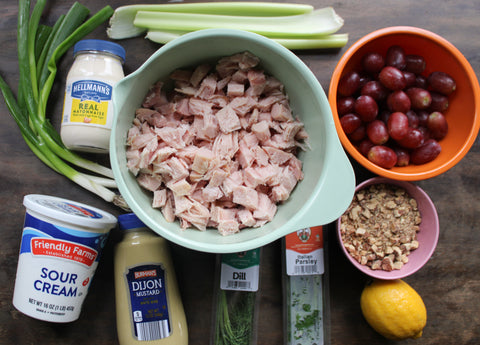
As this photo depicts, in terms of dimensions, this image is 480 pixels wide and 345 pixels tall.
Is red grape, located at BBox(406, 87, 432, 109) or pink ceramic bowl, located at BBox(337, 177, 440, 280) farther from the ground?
red grape, located at BBox(406, 87, 432, 109)

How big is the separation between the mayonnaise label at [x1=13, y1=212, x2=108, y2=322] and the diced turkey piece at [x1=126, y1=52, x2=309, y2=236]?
292mm

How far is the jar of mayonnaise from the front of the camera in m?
1.12

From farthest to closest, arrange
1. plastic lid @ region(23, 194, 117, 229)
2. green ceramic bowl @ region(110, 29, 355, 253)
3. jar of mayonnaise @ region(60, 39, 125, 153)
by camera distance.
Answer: jar of mayonnaise @ region(60, 39, 125, 153) → plastic lid @ region(23, 194, 117, 229) → green ceramic bowl @ region(110, 29, 355, 253)

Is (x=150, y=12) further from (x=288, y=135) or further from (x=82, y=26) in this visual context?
(x=288, y=135)

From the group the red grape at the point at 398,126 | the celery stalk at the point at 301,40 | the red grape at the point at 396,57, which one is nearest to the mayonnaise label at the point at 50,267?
the celery stalk at the point at 301,40

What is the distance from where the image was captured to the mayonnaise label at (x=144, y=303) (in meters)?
1.16

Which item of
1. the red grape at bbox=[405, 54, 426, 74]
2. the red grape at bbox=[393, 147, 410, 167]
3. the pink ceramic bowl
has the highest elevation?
the red grape at bbox=[405, 54, 426, 74]

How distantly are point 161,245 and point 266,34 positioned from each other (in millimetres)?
823

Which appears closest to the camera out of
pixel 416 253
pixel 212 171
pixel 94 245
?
pixel 212 171

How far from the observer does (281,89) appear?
3.43 feet

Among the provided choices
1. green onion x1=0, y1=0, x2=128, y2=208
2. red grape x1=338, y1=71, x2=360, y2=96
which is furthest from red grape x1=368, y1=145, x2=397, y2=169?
green onion x1=0, y1=0, x2=128, y2=208

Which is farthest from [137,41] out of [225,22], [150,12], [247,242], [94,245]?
[247,242]

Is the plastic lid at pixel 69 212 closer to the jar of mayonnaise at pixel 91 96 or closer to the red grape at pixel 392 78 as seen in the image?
the jar of mayonnaise at pixel 91 96

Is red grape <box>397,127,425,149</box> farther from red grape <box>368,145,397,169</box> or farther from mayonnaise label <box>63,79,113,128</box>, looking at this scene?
mayonnaise label <box>63,79,113,128</box>
